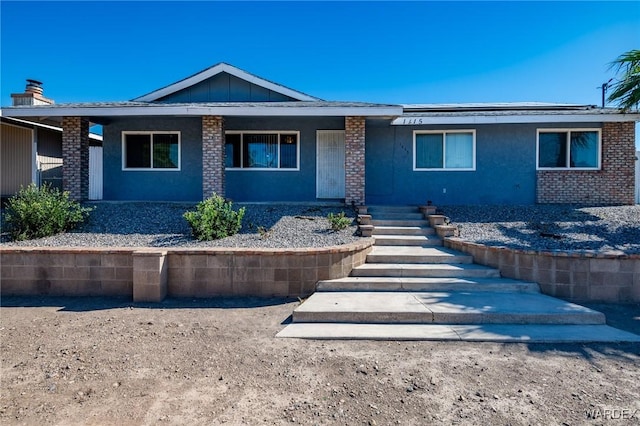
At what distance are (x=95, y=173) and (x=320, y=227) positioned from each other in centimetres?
951

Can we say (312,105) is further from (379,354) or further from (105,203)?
(379,354)

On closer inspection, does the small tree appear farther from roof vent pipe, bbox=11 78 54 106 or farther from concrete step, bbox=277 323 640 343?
roof vent pipe, bbox=11 78 54 106

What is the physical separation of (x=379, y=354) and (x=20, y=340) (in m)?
4.15

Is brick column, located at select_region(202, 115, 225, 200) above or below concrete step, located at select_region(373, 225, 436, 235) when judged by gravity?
above

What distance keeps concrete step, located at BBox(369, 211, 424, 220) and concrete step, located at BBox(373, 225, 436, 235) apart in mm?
606

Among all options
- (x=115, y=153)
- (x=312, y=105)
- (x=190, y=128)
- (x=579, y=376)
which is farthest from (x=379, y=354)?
(x=115, y=153)

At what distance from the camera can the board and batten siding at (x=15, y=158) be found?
1186cm

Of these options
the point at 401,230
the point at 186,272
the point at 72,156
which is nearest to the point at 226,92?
the point at 72,156

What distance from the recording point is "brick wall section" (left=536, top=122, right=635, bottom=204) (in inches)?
446

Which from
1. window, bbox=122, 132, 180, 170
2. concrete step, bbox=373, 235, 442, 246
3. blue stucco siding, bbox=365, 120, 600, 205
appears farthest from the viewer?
window, bbox=122, 132, 180, 170

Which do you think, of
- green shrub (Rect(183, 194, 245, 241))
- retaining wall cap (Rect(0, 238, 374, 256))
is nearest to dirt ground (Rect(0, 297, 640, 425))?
retaining wall cap (Rect(0, 238, 374, 256))

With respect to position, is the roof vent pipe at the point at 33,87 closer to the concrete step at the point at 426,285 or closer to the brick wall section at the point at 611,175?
the concrete step at the point at 426,285

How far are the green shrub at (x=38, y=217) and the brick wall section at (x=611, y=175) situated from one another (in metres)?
13.3

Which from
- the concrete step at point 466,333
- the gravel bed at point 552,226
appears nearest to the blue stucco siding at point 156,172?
the gravel bed at point 552,226
